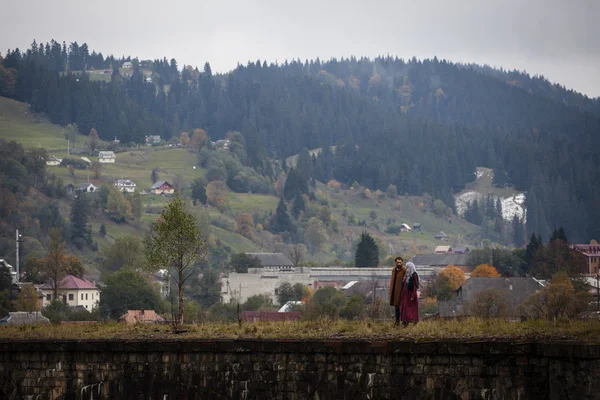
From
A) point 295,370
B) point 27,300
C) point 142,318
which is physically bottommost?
point 295,370

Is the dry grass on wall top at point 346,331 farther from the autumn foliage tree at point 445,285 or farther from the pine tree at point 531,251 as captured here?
the pine tree at point 531,251

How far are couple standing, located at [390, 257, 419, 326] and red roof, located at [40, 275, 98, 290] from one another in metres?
109

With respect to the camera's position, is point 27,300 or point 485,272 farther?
point 485,272

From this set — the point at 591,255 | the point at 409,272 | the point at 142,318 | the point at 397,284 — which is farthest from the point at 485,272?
the point at 409,272

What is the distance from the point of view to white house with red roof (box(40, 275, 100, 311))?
124688 mm

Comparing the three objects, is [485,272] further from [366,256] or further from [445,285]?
[366,256]

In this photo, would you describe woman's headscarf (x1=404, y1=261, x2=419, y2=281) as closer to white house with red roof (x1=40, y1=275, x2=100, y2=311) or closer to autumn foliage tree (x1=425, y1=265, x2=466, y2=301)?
autumn foliage tree (x1=425, y1=265, x2=466, y2=301)

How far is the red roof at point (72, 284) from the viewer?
423 ft

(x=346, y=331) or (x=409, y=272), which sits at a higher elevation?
(x=409, y=272)

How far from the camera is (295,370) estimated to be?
1870cm

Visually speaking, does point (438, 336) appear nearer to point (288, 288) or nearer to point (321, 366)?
point (321, 366)

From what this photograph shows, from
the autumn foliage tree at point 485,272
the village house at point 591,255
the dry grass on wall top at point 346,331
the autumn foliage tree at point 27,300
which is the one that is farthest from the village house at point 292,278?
the dry grass on wall top at point 346,331

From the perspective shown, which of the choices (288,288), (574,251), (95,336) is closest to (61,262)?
(288,288)

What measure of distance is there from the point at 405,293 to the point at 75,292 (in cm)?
10927
